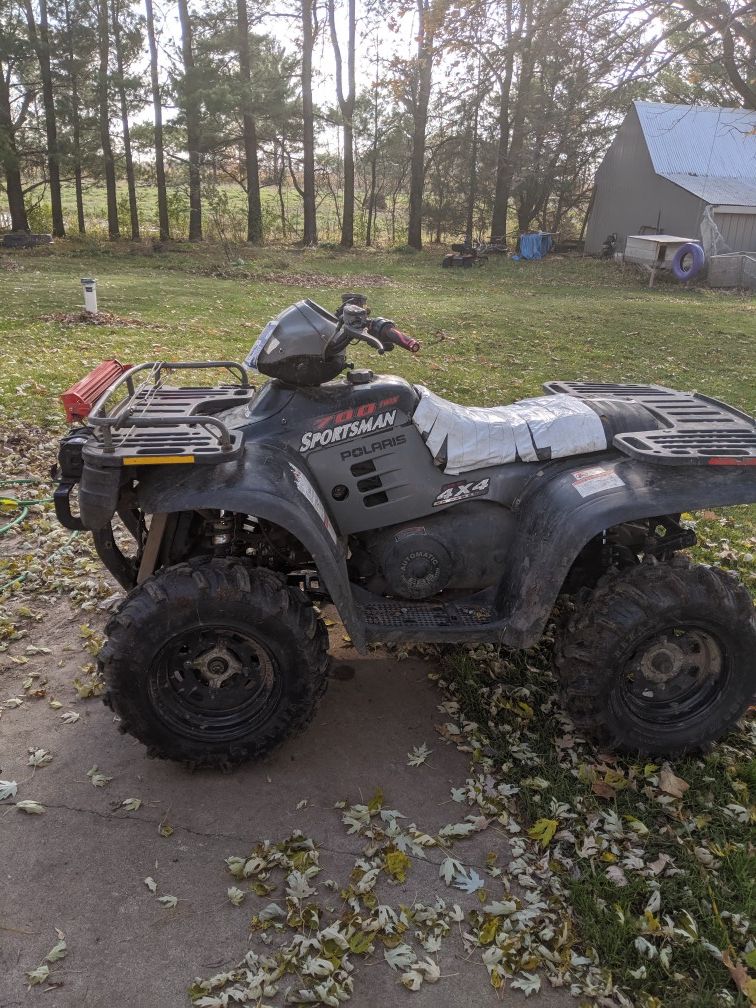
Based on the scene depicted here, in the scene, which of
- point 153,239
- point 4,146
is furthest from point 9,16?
point 153,239

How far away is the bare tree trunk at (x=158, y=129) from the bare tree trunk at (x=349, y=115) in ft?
21.9

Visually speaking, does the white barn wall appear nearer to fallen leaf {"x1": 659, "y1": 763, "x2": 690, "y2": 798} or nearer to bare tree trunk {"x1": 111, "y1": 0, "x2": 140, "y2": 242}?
bare tree trunk {"x1": 111, "y1": 0, "x2": 140, "y2": 242}

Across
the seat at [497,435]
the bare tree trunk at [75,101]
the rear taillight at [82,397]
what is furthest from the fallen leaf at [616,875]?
the bare tree trunk at [75,101]

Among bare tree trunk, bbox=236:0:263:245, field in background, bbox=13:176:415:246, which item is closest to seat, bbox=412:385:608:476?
field in background, bbox=13:176:415:246

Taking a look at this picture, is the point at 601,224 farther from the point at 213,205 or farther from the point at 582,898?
the point at 582,898

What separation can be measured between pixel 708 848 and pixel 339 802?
156cm

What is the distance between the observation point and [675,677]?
3.64 meters

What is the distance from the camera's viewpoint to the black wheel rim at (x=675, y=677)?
3.53m

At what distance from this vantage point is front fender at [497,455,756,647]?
130 inches

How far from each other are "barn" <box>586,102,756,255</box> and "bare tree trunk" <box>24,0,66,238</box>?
20.5 meters

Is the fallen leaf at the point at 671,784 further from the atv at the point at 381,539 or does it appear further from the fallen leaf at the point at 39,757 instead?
the fallen leaf at the point at 39,757

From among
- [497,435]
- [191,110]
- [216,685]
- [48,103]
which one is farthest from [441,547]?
[48,103]

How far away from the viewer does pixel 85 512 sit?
3119 mm

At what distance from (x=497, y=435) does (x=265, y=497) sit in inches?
47.7
